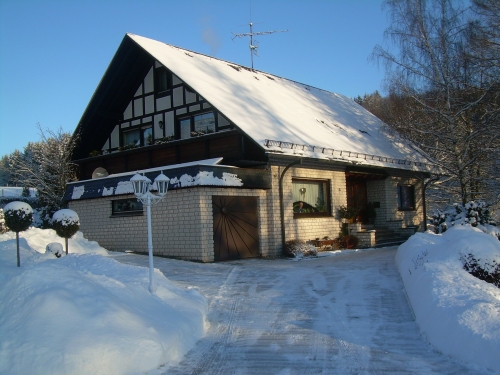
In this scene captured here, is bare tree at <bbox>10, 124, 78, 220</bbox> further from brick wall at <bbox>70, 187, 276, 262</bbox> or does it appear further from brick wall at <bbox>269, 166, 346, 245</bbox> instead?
brick wall at <bbox>269, 166, 346, 245</bbox>

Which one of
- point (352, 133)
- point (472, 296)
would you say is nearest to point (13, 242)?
point (472, 296)

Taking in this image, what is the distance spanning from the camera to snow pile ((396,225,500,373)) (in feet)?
16.7

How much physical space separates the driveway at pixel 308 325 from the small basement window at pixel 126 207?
408cm

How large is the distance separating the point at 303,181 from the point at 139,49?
7517mm

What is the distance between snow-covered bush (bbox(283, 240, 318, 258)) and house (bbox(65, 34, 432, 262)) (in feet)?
1.32

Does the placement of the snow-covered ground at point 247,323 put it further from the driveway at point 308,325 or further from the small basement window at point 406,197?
the small basement window at point 406,197

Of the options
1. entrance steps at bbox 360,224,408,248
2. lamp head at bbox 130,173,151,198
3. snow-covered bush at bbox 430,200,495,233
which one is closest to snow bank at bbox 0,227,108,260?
lamp head at bbox 130,173,151,198

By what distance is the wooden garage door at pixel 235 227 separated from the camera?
1387 centimetres

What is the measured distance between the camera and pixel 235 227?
1436 cm

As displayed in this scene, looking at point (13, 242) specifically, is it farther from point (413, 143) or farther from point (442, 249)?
point (413, 143)

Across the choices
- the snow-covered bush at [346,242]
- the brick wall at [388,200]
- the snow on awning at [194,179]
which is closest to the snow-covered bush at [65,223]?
the snow on awning at [194,179]

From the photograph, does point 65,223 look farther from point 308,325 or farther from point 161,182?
point 308,325

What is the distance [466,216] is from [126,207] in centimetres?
1105

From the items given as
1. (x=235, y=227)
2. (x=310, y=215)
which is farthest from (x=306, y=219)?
(x=235, y=227)
